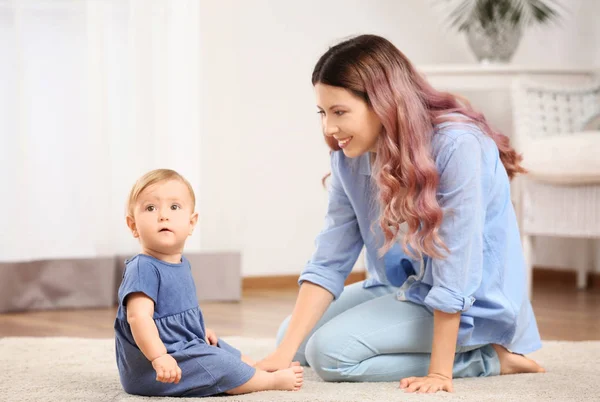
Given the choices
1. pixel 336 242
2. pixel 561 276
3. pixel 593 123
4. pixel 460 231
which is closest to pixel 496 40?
pixel 593 123

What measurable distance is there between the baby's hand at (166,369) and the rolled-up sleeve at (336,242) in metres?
0.36

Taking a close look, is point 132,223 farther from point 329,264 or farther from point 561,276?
point 561,276

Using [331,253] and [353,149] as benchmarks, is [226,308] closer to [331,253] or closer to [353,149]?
[331,253]

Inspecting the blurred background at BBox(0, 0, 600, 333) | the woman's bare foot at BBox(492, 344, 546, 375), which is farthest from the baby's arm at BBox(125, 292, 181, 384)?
the blurred background at BBox(0, 0, 600, 333)

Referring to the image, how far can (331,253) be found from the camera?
1521 millimetres

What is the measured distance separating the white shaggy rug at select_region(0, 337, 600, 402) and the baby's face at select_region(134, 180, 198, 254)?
0.77 ft

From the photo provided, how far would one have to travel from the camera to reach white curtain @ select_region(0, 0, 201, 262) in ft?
7.49

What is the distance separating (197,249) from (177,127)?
37 centimetres

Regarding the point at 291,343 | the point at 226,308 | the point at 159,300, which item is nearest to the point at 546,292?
the point at 226,308

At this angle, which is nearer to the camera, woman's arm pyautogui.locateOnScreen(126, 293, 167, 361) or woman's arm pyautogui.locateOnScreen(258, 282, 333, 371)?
woman's arm pyautogui.locateOnScreen(126, 293, 167, 361)

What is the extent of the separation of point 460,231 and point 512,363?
0.31 m

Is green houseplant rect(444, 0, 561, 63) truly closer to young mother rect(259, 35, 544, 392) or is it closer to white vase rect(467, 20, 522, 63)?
white vase rect(467, 20, 522, 63)

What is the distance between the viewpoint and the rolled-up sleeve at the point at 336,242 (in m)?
1.51

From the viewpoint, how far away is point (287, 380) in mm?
1327
